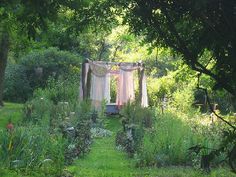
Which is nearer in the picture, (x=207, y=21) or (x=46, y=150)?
(x=207, y=21)

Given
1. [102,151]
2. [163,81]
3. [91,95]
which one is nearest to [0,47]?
[91,95]

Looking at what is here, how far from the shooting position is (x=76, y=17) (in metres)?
3.83

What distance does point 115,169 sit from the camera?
7184mm

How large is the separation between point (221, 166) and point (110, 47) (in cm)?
1753

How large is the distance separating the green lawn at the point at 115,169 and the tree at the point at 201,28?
3.91 metres

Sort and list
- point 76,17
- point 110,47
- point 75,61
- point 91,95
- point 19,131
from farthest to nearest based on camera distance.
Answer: point 110,47, point 75,61, point 91,95, point 19,131, point 76,17

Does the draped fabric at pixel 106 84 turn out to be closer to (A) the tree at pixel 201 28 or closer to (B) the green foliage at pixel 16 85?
(B) the green foliage at pixel 16 85

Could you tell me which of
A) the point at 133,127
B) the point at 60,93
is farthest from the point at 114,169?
the point at 60,93

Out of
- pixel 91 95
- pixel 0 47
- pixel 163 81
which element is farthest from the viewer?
pixel 163 81

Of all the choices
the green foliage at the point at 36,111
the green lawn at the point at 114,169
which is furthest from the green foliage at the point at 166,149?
the green foliage at the point at 36,111

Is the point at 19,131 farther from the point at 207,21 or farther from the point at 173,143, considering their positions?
the point at 207,21

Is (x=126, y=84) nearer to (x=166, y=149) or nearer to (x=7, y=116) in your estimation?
(x=7, y=116)

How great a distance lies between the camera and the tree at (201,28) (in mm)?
2422

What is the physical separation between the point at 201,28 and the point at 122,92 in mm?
12955
